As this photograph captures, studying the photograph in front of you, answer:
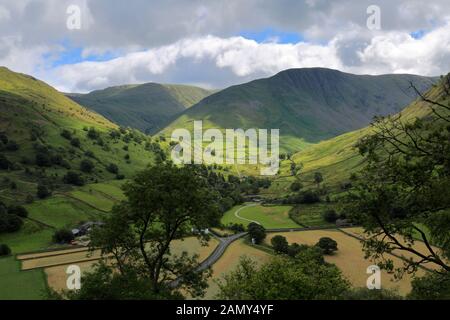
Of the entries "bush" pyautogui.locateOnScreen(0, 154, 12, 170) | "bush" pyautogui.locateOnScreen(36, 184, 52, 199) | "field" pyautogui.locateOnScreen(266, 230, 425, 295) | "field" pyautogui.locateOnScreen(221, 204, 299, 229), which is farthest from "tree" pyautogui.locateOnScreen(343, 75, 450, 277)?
"bush" pyautogui.locateOnScreen(0, 154, 12, 170)

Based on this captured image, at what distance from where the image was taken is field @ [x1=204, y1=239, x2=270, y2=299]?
241 feet

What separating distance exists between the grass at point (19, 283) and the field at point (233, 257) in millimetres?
28450

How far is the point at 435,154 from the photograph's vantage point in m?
22.0

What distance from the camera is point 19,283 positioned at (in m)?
73.2

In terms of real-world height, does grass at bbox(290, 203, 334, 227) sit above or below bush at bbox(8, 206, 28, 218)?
below

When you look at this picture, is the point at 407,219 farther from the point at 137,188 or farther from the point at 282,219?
the point at 282,219

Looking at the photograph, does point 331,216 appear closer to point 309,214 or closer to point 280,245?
point 309,214

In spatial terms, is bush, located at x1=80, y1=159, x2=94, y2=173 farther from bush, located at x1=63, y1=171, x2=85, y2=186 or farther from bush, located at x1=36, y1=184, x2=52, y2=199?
bush, located at x1=36, y1=184, x2=52, y2=199

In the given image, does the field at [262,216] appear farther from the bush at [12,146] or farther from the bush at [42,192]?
the bush at [12,146]

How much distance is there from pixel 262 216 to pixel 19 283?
331 feet

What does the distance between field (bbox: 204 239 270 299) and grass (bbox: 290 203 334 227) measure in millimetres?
36995

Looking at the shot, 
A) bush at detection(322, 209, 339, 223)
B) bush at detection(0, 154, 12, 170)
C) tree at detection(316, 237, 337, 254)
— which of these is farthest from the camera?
bush at detection(0, 154, 12, 170)

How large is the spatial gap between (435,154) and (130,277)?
26912mm
